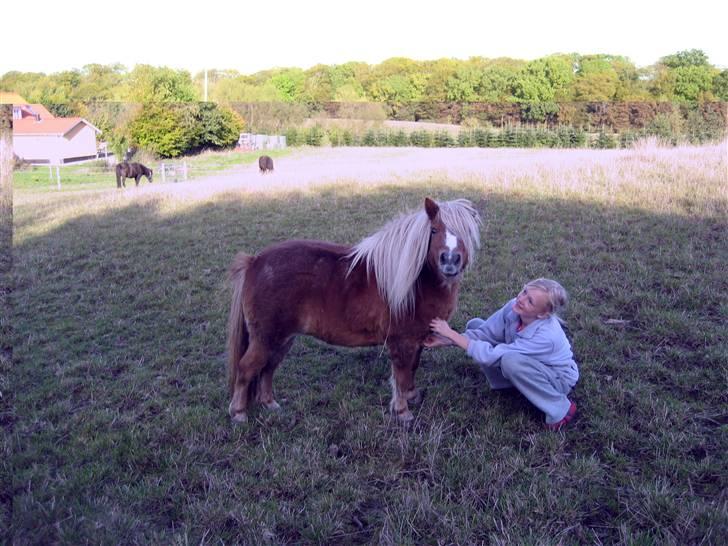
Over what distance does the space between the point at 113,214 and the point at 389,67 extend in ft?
22.9

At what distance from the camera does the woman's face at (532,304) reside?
381cm

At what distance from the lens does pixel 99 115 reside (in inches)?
253

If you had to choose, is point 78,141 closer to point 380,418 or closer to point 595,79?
point 380,418

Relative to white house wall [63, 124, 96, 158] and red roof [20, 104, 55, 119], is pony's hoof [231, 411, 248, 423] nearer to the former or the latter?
red roof [20, 104, 55, 119]

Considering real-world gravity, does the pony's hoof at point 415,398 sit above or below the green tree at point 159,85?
below

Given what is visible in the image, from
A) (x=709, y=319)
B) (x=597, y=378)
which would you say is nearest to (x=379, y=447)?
(x=597, y=378)

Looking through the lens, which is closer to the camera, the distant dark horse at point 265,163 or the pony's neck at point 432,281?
the pony's neck at point 432,281

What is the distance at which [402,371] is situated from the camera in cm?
396

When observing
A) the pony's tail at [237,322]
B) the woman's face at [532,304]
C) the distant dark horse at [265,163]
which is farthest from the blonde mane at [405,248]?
the distant dark horse at [265,163]

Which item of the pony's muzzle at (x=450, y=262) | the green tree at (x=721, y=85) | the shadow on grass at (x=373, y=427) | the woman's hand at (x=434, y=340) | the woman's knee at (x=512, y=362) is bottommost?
the shadow on grass at (x=373, y=427)

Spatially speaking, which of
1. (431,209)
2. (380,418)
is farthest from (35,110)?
(380,418)

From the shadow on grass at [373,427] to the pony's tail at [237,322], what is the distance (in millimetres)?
385

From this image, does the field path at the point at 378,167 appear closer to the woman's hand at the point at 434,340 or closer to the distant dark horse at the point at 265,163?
the distant dark horse at the point at 265,163

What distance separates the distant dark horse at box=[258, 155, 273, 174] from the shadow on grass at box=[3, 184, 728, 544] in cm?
383
